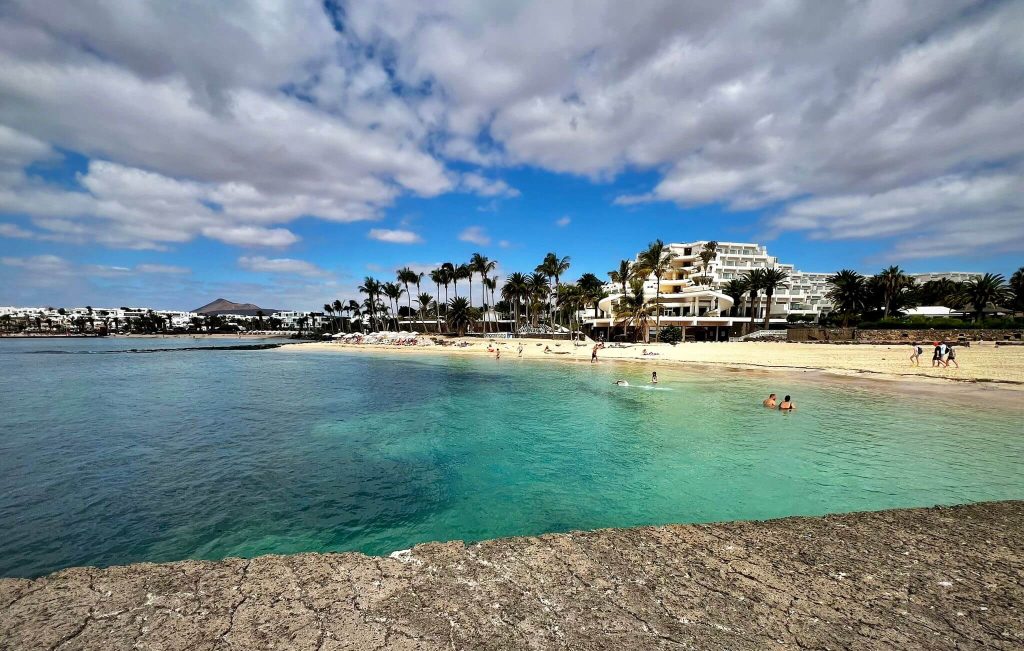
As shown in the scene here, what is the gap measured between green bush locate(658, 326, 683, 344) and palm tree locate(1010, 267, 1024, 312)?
171 feet

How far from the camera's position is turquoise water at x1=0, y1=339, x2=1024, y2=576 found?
8.75 metres

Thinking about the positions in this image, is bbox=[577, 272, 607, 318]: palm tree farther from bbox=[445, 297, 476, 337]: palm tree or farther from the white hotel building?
bbox=[445, 297, 476, 337]: palm tree

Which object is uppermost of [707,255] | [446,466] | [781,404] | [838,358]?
[707,255]

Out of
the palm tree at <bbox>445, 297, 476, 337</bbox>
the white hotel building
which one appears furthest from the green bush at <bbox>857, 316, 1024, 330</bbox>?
the palm tree at <bbox>445, 297, 476, 337</bbox>

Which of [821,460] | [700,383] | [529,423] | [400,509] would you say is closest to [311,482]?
[400,509]

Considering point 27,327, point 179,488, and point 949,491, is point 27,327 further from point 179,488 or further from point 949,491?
point 949,491

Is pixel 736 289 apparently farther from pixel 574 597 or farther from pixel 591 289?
pixel 574 597

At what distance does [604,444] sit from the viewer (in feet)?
47.4

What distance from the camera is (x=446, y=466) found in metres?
12.7

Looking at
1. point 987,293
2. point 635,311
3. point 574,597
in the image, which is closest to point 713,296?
point 635,311

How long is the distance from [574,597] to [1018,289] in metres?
101

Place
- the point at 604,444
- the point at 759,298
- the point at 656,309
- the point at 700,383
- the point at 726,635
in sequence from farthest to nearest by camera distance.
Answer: the point at 759,298, the point at 656,309, the point at 700,383, the point at 604,444, the point at 726,635

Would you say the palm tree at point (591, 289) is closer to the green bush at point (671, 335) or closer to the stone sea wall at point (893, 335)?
the green bush at point (671, 335)

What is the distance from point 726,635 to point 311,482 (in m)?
11.1
